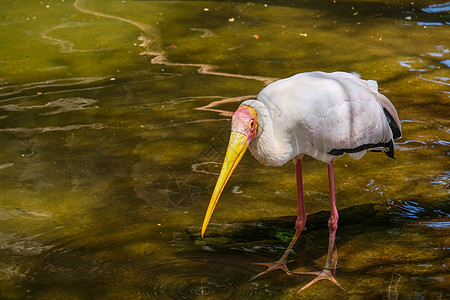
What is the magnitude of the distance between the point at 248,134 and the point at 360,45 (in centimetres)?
379

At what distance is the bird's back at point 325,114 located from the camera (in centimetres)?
344

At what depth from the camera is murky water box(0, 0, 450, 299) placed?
350cm

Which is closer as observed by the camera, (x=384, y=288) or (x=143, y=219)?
(x=384, y=288)

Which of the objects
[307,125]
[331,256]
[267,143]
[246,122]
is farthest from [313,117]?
[331,256]

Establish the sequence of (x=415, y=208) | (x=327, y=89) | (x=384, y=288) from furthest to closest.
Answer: (x=415, y=208) < (x=327, y=89) < (x=384, y=288)

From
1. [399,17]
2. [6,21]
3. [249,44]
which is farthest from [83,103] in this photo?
[399,17]

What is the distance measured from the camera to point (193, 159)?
4.82 metres

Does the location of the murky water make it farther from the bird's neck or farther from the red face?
the red face

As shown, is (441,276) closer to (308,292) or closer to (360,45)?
(308,292)

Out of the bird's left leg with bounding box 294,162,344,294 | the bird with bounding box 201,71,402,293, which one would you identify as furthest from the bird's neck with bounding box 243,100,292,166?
the bird's left leg with bounding box 294,162,344,294

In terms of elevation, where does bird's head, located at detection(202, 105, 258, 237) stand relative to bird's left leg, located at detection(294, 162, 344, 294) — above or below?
above

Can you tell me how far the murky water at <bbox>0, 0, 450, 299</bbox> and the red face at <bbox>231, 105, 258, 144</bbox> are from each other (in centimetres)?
71

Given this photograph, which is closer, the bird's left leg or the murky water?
the bird's left leg

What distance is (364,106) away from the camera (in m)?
3.67
